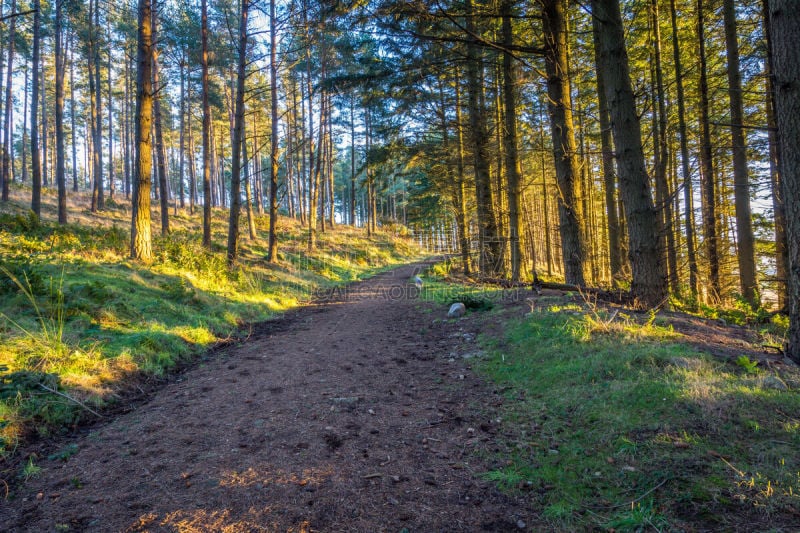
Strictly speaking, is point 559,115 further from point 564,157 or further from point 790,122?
point 790,122

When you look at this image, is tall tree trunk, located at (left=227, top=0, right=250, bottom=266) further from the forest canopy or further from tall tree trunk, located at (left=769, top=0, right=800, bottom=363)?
tall tree trunk, located at (left=769, top=0, right=800, bottom=363)

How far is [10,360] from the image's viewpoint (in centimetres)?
400

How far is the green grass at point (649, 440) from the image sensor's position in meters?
1.99

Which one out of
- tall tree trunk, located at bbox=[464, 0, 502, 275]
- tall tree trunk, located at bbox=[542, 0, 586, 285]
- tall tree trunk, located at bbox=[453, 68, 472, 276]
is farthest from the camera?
tall tree trunk, located at bbox=[453, 68, 472, 276]

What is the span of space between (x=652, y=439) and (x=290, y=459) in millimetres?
2528

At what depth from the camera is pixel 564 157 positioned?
7.39 m

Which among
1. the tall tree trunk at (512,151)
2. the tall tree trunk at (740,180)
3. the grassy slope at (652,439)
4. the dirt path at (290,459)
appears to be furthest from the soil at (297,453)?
the tall tree trunk at (740,180)

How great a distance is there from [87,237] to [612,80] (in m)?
13.4

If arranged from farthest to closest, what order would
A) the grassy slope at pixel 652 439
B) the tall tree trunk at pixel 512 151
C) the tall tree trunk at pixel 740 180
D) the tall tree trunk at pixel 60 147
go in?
the tall tree trunk at pixel 60 147 < the tall tree trunk at pixel 740 180 < the tall tree trunk at pixel 512 151 < the grassy slope at pixel 652 439

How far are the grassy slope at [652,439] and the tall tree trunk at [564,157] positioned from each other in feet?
11.5

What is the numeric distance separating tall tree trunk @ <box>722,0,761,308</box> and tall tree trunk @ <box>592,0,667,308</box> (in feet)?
21.9

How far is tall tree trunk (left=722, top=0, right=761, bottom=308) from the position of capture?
379 inches

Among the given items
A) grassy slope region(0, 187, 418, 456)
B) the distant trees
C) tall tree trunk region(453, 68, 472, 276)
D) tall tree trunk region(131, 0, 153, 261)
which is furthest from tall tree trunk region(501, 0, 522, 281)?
tall tree trunk region(131, 0, 153, 261)

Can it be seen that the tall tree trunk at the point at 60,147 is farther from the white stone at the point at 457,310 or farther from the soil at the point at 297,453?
the white stone at the point at 457,310
